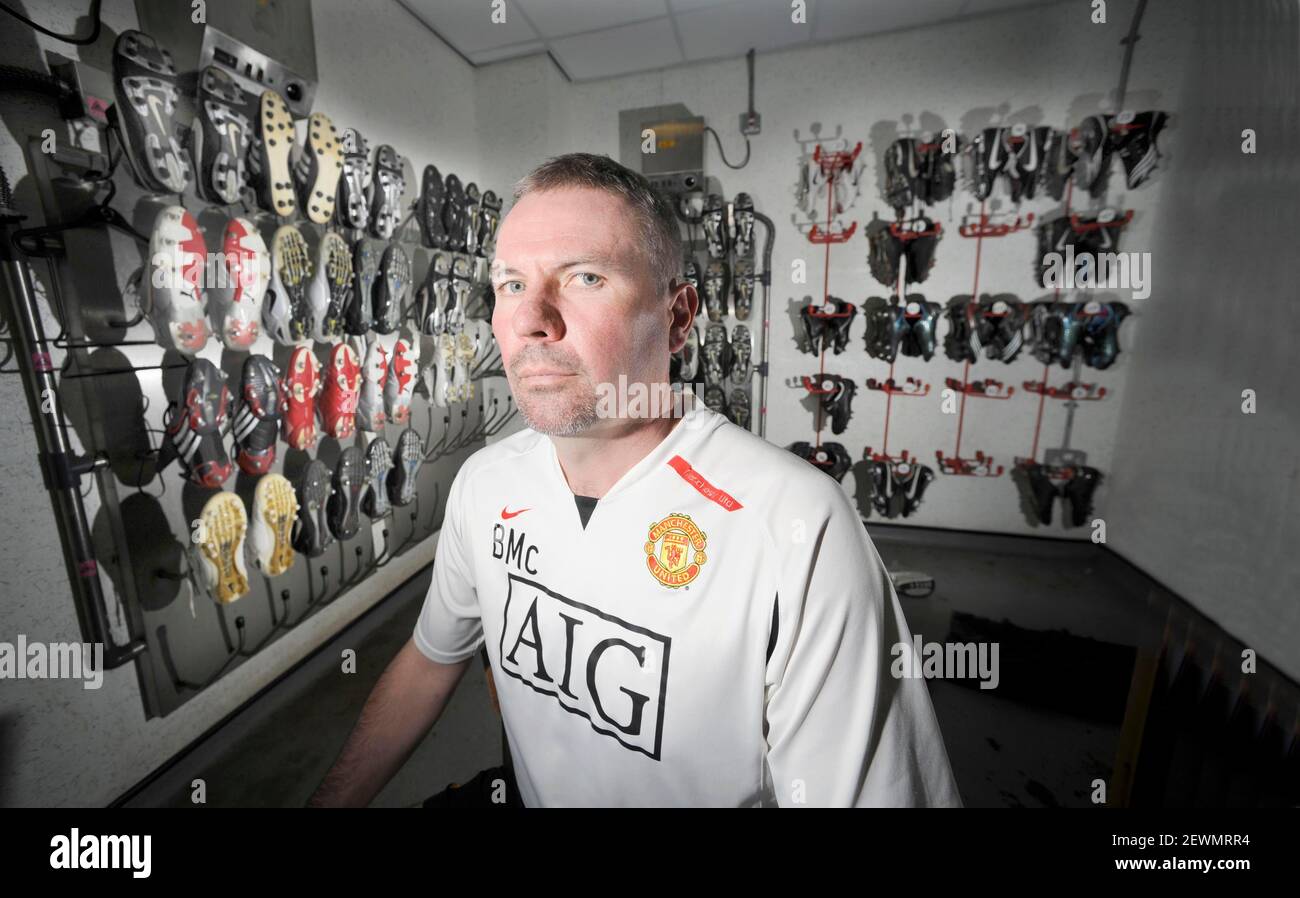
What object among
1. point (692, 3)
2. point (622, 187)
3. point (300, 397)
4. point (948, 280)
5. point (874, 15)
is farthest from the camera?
point (948, 280)

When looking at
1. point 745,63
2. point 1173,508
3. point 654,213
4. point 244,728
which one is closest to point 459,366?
point 244,728

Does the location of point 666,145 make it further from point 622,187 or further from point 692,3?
point 622,187

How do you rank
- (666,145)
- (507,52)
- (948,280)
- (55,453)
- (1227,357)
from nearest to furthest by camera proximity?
(55,453)
(1227,357)
(507,52)
(948,280)
(666,145)

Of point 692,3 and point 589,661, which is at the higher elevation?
point 692,3

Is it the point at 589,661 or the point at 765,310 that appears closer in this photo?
the point at 589,661

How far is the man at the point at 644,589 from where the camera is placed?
0.80 m

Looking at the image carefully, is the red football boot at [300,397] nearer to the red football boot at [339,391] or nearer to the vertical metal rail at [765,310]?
the red football boot at [339,391]

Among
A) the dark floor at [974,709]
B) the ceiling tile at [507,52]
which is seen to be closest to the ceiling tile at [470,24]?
the ceiling tile at [507,52]

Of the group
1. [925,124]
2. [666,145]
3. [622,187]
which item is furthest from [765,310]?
[622,187]

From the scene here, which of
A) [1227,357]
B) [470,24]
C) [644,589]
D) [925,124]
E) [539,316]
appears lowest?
[644,589]

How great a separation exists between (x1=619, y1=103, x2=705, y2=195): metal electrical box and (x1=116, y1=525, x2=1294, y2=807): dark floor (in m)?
3.41

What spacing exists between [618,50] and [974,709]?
15.2 ft

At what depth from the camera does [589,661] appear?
97 centimetres

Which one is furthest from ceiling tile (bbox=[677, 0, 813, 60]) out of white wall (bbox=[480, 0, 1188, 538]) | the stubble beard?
the stubble beard
